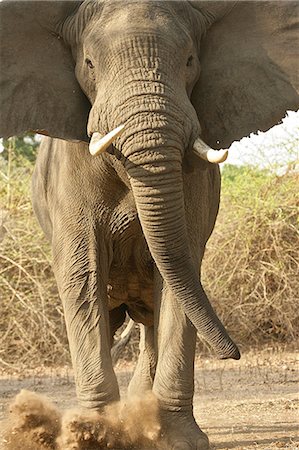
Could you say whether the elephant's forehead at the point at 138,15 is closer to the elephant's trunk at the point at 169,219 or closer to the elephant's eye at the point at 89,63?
the elephant's eye at the point at 89,63

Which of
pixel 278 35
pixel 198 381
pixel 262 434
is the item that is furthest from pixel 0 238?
pixel 278 35

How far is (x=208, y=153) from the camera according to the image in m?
4.90

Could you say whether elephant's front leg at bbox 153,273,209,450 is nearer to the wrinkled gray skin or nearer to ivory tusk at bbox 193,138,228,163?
the wrinkled gray skin

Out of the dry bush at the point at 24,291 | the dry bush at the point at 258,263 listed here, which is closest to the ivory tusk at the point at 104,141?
the dry bush at the point at 24,291

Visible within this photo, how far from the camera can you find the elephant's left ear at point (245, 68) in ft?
18.4

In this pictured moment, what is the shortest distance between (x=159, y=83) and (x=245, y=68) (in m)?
0.90

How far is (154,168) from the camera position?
4.92 meters

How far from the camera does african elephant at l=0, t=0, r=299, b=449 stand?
504 centimetres

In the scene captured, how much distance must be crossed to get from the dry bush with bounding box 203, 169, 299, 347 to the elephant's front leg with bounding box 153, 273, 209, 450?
6.14 m

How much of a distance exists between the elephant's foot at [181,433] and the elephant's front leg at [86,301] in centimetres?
31

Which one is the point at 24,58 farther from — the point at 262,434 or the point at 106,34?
the point at 262,434

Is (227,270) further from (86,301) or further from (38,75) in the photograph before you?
(38,75)

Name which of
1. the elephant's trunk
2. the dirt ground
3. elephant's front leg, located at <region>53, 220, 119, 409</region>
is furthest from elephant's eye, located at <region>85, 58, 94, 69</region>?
the dirt ground

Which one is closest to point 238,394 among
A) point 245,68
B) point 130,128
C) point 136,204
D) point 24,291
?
point 24,291
